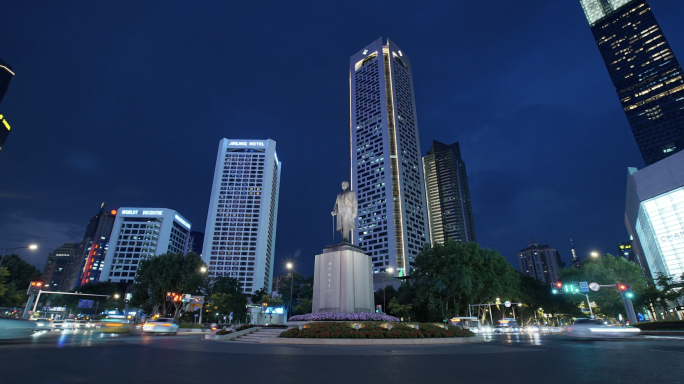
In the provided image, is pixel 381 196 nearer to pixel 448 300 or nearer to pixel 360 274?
pixel 448 300

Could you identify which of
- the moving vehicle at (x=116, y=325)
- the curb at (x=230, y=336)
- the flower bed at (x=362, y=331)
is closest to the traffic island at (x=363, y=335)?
the flower bed at (x=362, y=331)

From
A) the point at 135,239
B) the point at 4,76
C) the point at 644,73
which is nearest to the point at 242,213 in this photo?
the point at 135,239

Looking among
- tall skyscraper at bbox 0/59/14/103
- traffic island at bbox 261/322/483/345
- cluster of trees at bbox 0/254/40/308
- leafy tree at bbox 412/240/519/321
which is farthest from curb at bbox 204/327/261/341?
tall skyscraper at bbox 0/59/14/103

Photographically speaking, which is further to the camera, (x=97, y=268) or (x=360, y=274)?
(x=97, y=268)

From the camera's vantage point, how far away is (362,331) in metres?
16.5

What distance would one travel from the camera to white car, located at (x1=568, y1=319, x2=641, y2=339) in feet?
71.6

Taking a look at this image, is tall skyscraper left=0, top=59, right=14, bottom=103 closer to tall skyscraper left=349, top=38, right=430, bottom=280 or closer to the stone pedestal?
tall skyscraper left=349, top=38, right=430, bottom=280

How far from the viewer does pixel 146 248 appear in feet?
420

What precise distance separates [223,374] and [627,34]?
193 meters

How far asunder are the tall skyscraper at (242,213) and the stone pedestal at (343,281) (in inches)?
4720

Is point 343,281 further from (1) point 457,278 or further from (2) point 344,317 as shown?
(1) point 457,278

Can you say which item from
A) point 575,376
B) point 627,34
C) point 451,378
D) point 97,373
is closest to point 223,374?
point 97,373

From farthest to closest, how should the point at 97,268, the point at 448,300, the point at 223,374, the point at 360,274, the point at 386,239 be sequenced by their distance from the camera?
the point at 97,268 → the point at 386,239 → the point at 448,300 → the point at 360,274 → the point at 223,374

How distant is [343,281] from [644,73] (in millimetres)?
168902
